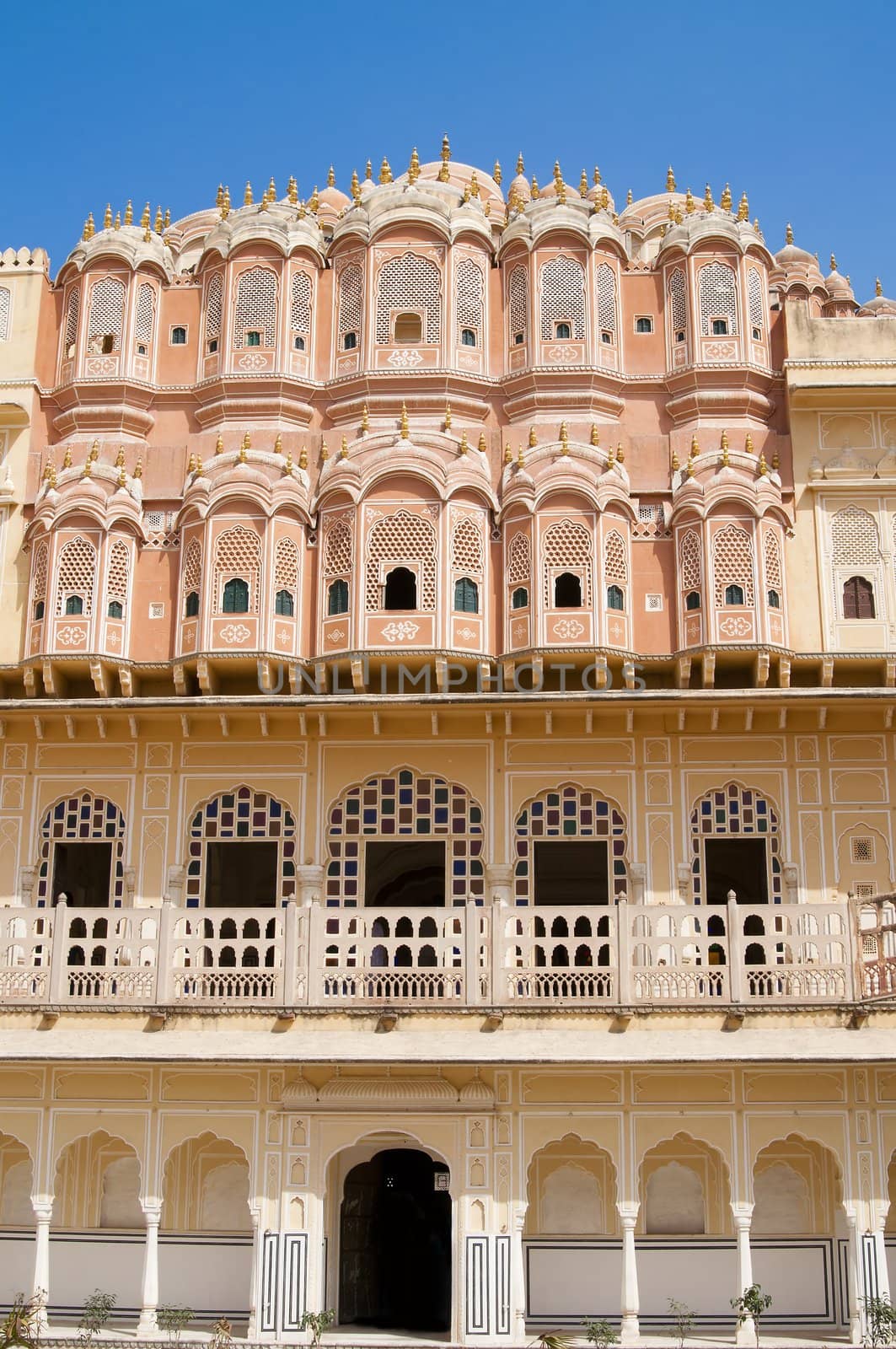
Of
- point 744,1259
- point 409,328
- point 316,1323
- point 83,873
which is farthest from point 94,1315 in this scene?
point 409,328

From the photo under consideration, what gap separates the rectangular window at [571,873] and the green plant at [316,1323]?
924 centimetres

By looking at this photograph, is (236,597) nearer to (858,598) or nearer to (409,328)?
(409,328)

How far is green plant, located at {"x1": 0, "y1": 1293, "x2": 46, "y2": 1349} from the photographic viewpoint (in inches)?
492

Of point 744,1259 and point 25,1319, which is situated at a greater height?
point 744,1259

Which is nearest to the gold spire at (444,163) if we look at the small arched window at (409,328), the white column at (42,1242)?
the small arched window at (409,328)

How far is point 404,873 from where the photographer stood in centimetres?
2466

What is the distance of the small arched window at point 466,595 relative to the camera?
19906mm

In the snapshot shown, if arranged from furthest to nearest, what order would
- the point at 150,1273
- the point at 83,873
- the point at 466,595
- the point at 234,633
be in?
the point at 83,873, the point at 466,595, the point at 234,633, the point at 150,1273

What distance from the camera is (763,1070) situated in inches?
655

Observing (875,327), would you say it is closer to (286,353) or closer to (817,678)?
(817,678)

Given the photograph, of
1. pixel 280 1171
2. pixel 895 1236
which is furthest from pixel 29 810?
pixel 895 1236

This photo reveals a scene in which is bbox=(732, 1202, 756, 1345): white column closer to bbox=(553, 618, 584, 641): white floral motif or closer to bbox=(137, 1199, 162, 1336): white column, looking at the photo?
bbox=(137, 1199, 162, 1336): white column

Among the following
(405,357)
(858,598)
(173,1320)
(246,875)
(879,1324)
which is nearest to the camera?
(879,1324)

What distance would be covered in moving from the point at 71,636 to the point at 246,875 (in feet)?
18.5
